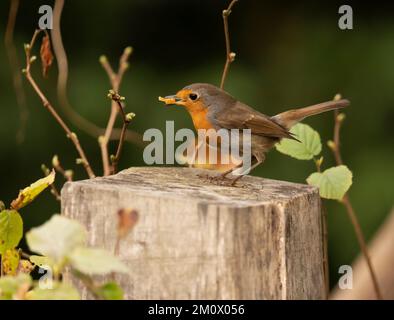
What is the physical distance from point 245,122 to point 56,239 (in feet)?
5.67

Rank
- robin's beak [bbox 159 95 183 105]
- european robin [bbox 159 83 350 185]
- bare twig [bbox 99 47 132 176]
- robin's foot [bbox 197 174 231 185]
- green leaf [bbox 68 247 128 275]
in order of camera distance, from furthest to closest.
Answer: european robin [bbox 159 83 350 185] → robin's beak [bbox 159 95 183 105] → bare twig [bbox 99 47 132 176] → robin's foot [bbox 197 174 231 185] → green leaf [bbox 68 247 128 275]

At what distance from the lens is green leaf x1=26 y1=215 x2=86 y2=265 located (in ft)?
4.77

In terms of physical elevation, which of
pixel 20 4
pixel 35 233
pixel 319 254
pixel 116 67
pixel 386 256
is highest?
pixel 20 4

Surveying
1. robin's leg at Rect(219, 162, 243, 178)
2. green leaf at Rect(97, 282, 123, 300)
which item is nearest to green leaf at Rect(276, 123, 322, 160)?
robin's leg at Rect(219, 162, 243, 178)

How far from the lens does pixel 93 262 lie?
145cm

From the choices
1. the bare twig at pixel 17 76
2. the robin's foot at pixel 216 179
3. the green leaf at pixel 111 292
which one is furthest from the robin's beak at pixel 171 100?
the bare twig at pixel 17 76

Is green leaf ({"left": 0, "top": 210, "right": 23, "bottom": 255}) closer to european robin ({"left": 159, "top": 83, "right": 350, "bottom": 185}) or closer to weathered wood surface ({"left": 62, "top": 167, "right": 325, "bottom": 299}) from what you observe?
weathered wood surface ({"left": 62, "top": 167, "right": 325, "bottom": 299})

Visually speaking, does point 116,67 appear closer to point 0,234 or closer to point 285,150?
point 285,150

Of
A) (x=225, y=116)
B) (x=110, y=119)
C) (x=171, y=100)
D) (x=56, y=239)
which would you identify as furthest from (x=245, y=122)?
(x=56, y=239)

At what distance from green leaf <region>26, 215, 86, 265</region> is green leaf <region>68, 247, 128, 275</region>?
2 cm

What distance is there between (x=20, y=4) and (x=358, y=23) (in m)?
2.36

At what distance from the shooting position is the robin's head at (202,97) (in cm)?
309

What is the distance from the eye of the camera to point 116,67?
18.3ft

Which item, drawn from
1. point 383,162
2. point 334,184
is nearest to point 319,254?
point 334,184
